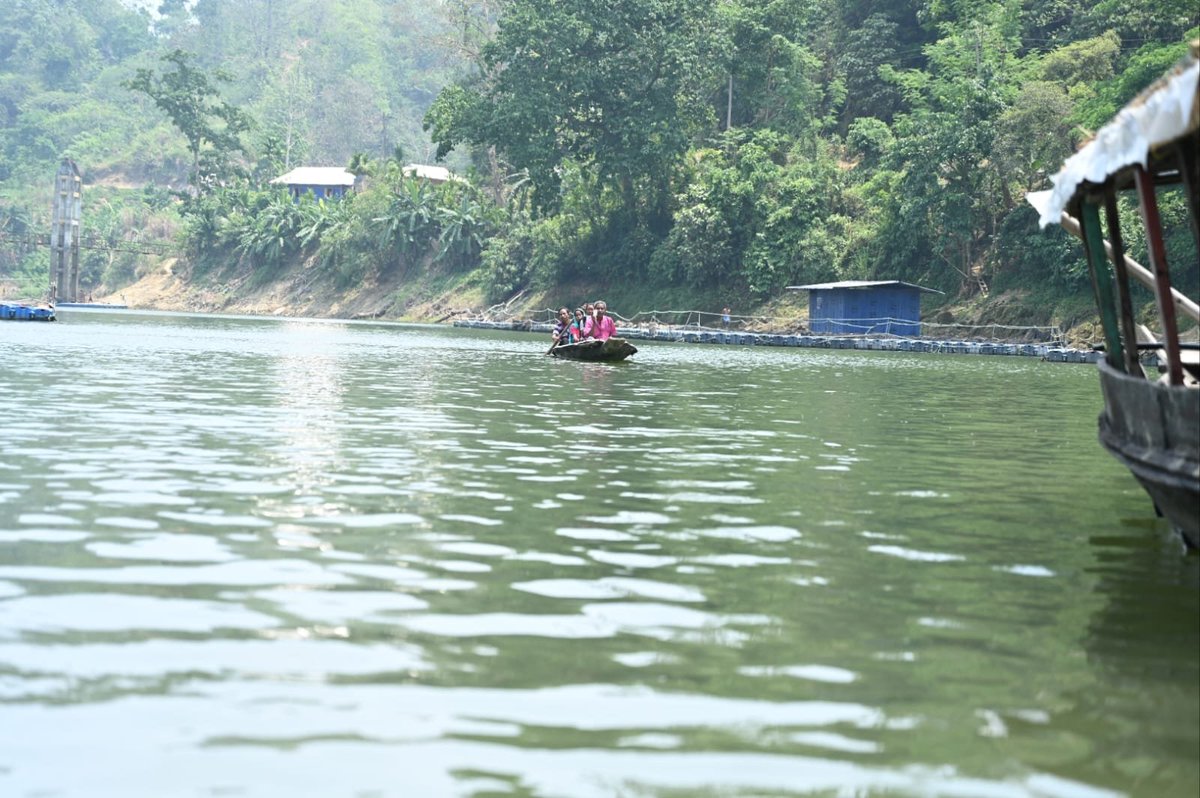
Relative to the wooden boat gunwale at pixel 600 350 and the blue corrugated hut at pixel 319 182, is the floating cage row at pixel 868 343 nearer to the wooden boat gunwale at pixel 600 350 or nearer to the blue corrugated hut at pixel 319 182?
the wooden boat gunwale at pixel 600 350

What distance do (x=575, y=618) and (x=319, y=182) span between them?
360 ft

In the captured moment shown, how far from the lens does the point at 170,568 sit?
825cm

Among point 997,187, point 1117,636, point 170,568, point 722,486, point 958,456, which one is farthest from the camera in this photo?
point 997,187

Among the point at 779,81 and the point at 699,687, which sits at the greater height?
the point at 779,81

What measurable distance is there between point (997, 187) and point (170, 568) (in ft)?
175

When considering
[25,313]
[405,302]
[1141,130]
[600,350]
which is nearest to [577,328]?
[600,350]

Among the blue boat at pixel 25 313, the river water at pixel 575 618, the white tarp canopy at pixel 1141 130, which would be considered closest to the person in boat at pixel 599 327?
the river water at pixel 575 618

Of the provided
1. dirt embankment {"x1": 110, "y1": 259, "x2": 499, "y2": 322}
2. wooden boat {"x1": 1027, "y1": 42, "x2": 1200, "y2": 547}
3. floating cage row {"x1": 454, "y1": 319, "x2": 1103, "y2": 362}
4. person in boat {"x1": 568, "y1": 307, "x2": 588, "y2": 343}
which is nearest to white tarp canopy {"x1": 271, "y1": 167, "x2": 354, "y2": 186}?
dirt embankment {"x1": 110, "y1": 259, "x2": 499, "y2": 322}

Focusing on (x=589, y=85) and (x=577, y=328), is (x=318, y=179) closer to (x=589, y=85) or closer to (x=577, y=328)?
(x=589, y=85)

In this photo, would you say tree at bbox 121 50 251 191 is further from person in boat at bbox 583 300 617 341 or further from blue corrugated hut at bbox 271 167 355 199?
person in boat at bbox 583 300 617 341

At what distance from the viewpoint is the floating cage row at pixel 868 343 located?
46.6 m

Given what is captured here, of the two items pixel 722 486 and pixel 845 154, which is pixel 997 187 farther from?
pixel 722 486

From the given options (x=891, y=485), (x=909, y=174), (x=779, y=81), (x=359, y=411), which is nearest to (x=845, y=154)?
(x=779, y=81)

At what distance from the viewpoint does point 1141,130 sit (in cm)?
815
